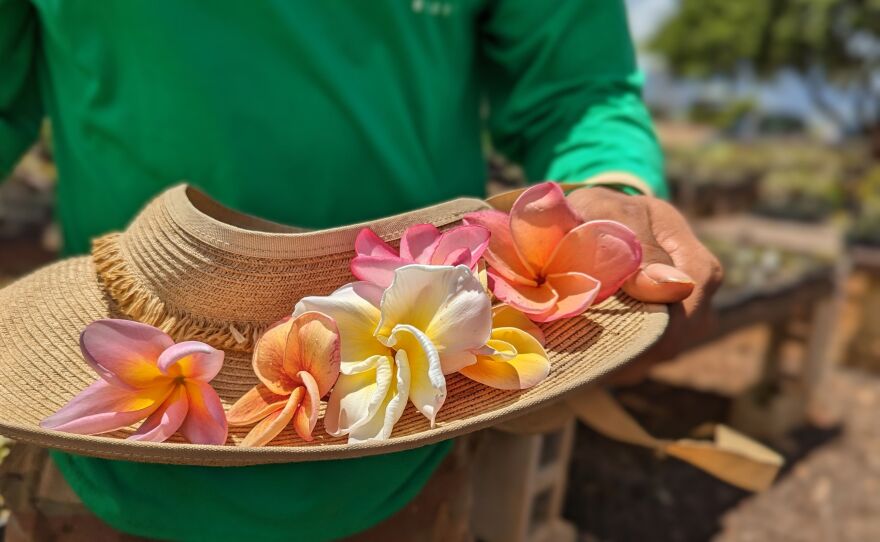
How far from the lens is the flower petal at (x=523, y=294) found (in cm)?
75

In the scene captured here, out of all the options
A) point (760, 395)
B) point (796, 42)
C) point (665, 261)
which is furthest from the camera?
point (796, 42)

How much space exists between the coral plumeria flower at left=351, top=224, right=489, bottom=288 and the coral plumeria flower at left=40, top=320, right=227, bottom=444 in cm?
16

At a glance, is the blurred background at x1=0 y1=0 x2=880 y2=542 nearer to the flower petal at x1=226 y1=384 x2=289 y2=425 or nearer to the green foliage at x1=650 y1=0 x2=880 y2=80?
the flower petal at x1=226 y1=384 x2=289 y2=425

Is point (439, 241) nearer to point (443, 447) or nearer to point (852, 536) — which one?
point (443, 447)

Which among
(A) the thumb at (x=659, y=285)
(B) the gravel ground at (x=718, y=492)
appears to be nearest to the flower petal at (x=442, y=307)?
(A) the thumb at (x=659, y=285)

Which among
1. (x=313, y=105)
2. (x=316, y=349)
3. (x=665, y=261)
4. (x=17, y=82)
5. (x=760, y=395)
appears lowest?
(x=760, y=395)

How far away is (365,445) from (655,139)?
0.78 m

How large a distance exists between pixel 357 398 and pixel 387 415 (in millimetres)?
35

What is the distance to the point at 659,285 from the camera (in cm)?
79

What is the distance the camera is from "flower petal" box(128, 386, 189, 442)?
650 millimetres

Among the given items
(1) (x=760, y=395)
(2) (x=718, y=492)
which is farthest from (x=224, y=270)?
(1) (x=760, y=395)

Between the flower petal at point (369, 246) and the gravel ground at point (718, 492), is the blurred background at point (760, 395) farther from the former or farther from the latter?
the flower petal at point (369, 246)

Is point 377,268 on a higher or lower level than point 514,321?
higher

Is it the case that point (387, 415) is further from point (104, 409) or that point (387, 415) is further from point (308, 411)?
point (104, 409)
